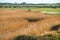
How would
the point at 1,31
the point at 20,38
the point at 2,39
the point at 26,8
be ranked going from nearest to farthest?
1. the point at 20,38
2. the point at 2,39
3. the point at 1,31
4. the point at 26,8

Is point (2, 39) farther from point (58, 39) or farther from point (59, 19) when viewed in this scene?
point (59, 19)

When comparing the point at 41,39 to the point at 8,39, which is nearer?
the point at 41,39

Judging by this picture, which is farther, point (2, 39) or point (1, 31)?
point (1, 31)

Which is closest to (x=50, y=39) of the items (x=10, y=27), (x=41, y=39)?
(x=41, y=39)

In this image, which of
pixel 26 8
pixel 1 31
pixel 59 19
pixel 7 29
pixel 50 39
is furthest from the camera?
pixel 26 8

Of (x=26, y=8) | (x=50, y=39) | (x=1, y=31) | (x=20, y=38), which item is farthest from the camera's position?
(x=26, y=8)

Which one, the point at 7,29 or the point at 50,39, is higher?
the point at 50,39

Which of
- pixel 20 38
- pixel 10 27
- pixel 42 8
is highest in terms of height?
pixel 20 38

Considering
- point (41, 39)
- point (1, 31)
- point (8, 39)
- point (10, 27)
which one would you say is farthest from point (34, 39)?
point (10, 27)

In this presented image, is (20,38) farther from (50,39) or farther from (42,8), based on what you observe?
(42,8)
